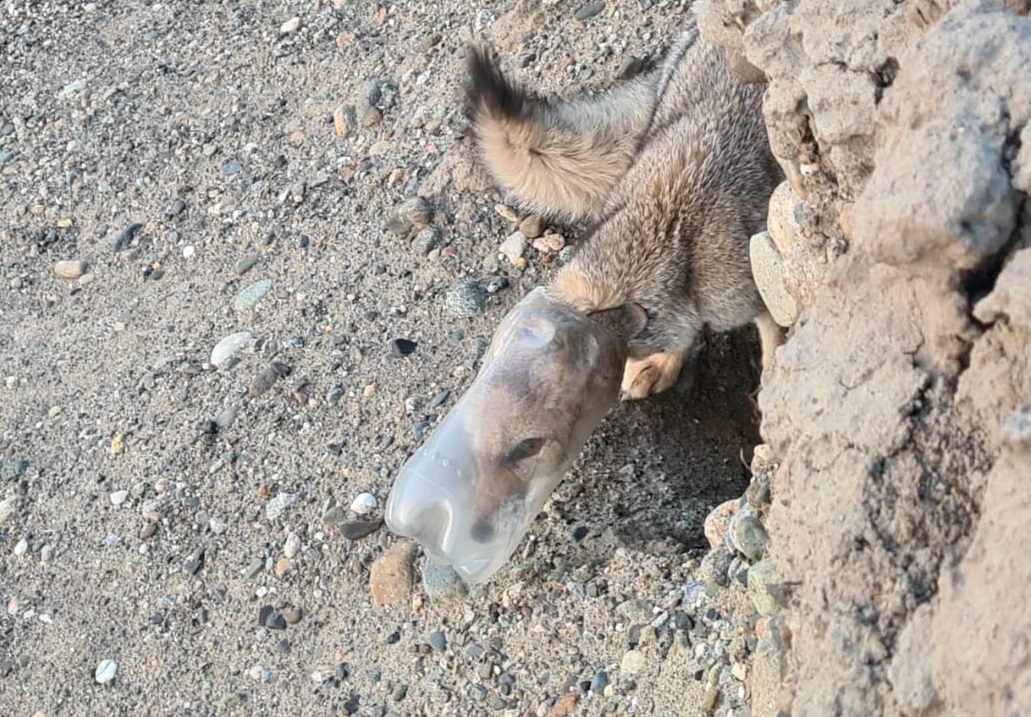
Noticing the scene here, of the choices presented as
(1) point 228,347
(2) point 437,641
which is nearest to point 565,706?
(2) point 437,641

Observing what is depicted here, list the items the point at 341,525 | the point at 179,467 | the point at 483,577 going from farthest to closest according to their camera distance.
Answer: the point at 179,467 → the point at 341,525 → the point at 483,577

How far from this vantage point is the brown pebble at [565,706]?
3316 mm

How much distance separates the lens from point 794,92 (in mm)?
2688

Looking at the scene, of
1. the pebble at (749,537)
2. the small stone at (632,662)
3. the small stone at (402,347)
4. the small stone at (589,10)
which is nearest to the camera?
the pebble at (749,537)

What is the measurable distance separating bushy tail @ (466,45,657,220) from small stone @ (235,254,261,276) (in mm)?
945

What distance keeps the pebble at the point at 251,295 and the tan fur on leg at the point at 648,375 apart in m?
1.37

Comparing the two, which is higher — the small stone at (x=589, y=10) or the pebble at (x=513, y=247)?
the small stone at (x=589, y=10)

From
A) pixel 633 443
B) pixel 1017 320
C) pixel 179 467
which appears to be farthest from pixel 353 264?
pixel 1017 320

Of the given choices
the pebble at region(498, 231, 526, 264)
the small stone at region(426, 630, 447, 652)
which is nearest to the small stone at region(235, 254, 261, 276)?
the pebble at region(498, 231, 526, 264)

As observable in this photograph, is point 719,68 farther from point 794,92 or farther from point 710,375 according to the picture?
point 794,92

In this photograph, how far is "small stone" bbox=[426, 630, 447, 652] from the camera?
367 centimetres

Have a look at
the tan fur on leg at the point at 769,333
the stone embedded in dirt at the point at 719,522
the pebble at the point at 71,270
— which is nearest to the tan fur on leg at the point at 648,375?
the tan fur on leg at the point at 769,333

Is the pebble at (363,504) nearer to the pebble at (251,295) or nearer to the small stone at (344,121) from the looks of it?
the pebble at (251,295)

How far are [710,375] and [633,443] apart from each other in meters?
0.49
